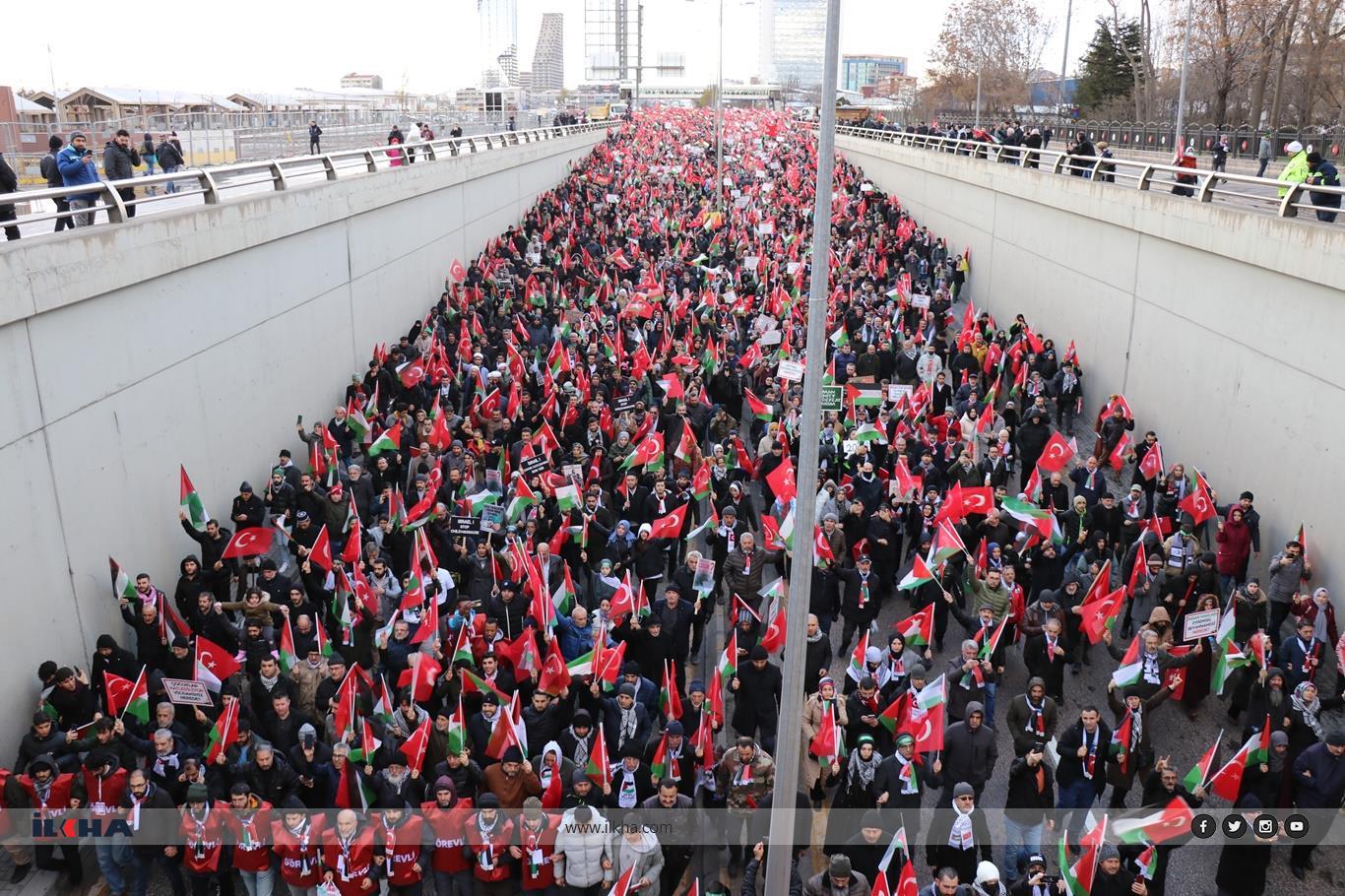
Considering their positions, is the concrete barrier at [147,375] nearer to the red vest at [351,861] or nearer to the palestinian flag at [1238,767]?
the red vest at [351,861]

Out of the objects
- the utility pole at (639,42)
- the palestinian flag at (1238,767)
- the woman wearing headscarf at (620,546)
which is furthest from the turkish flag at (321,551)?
the utility pole at (639,42)

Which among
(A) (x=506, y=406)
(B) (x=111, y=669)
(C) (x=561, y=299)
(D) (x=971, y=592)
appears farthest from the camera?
(C) (x=561, y=299)

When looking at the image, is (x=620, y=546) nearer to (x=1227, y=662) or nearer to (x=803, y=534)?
(x=803, y=534)

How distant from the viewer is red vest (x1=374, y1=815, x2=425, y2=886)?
25.2ft

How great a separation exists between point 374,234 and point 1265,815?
17618 millimetres

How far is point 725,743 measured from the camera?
397 inches

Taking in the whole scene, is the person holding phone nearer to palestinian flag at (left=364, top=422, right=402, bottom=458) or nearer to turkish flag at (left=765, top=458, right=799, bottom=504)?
palestinian flag at (left=364, top=422, right=402, bottom=458)

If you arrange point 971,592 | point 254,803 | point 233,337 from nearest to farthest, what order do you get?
point 254,803, point 971,592, point 233,337

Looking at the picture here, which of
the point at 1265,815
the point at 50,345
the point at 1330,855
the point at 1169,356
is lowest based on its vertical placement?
the point at 1330,855

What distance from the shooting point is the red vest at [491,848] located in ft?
25.4

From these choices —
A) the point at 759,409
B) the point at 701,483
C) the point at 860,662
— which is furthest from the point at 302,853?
the point at 759,409

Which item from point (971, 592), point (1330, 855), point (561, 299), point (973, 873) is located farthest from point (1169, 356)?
Result: point (561, 299)

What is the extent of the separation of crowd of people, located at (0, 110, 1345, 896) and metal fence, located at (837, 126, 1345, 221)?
3242 mm

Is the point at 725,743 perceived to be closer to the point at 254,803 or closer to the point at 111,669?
the point at 254,803
